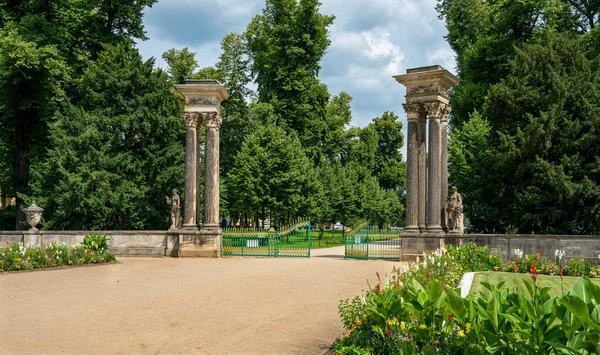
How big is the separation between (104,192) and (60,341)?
67.1ft

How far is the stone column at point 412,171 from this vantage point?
19.8m

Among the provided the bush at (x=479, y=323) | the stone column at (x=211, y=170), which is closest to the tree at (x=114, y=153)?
the stone column at (x=211, y=170)

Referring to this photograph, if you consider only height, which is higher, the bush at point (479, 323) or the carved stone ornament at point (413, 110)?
the carved stone ornament at point (413, 110)

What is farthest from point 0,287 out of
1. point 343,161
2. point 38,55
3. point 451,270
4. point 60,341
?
point 343,161

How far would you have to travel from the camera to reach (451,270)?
11.9m

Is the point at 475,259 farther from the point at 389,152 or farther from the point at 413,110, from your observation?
the point at 389,152

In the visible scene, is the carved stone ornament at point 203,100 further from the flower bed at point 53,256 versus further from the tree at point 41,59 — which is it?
the tree at point 41,59

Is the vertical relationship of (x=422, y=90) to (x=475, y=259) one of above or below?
above

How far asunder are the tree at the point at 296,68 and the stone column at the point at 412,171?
69.3 ft

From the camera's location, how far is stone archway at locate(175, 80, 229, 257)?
2112 centimetres

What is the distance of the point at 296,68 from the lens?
41688 millimetres

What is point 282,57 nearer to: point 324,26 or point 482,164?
point 324,26

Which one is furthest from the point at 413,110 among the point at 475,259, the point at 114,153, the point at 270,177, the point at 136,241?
the point at 114,153

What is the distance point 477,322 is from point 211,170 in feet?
59.5
